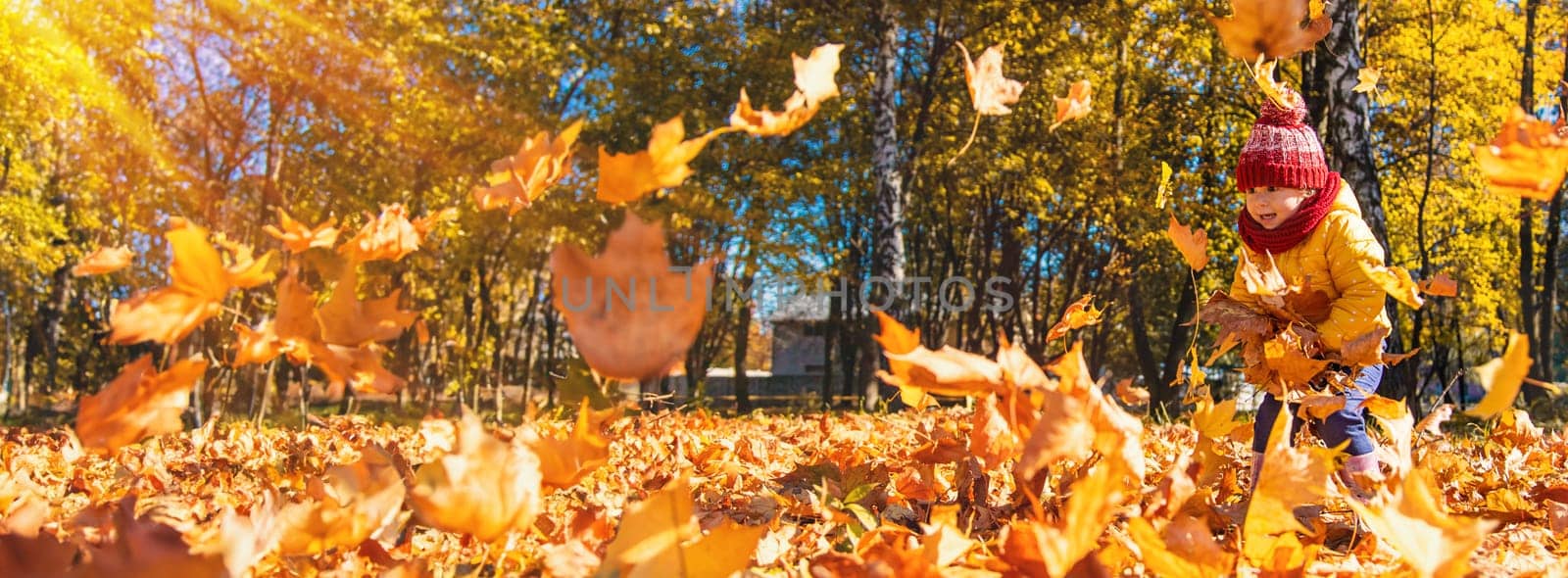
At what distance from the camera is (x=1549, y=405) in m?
13.7

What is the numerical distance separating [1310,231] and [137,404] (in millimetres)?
2653

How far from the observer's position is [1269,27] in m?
1.68

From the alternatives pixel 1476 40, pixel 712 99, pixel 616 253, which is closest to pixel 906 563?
pixel 616 253

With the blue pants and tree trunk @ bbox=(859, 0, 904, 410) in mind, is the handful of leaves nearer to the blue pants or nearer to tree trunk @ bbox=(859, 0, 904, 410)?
the blue pants

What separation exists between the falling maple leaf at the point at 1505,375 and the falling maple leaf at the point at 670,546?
80 centimetres

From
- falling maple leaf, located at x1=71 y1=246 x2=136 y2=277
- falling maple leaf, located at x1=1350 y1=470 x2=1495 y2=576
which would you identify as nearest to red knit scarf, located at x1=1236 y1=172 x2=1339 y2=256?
falling maple leaf, located at x1=1350 y1=470 x2=1495 y2=576

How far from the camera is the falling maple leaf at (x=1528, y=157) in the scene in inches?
49.1

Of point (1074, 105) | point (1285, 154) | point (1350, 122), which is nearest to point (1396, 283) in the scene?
point (1074, 105)

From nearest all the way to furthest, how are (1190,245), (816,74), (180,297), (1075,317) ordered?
(180,297)
(816,74)
(1190,245)
(1075,317)

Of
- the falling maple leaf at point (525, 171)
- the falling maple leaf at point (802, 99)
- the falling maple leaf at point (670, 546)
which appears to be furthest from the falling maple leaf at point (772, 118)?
the falling maple leaf at point (670, 546)

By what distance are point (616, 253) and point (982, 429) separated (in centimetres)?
77

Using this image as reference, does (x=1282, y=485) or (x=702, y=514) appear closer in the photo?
(x=1282, y=485)

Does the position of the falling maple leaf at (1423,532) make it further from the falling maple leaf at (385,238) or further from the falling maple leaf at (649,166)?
the falling maple leaf at (385,238)

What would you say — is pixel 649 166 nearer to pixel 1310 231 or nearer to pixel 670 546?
pixel 670 546
